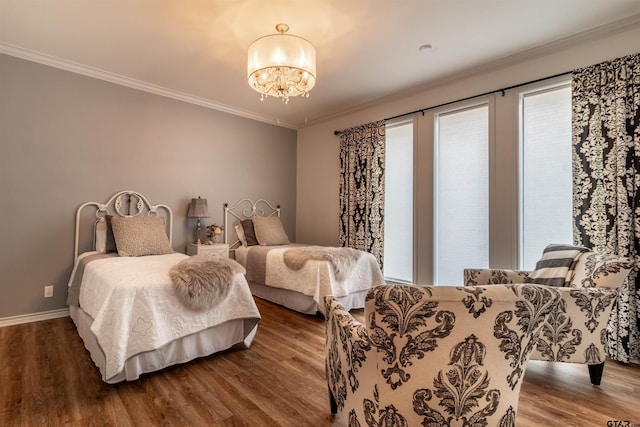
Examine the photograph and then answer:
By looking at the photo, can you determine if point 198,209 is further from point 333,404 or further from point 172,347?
point 333,404

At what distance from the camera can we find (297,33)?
2.68m

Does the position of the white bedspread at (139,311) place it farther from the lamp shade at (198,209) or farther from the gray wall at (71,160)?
the lamp shade at (198,209)

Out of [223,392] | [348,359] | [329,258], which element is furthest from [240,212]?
[348,359]

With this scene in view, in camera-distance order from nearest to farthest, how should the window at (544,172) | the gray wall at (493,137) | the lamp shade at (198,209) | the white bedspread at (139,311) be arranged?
the white bedspread at (139,311)
the gray wall at (493,137)
the window at (544,172)
the lamp shade at (198,209)

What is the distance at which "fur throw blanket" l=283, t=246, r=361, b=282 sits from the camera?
131 inches

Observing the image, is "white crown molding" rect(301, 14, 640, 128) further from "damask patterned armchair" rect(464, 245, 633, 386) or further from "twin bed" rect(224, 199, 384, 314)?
"twin bed" rect(224, 199, 384, 314)

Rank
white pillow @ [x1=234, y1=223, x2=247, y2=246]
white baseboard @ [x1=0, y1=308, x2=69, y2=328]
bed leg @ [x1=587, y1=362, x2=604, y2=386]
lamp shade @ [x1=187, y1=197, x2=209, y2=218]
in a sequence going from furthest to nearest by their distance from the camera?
white pillow @ [x1=234, y1=223, x2=247, y2=246] → lamp shade @ [x1=187, y1=197, x2=209, y2=218] → white baseboard @ [x1=0, y1=308, x2=69, y2=328] → bed leg @ [x1=587, y1=362, x2=604, y2=386]

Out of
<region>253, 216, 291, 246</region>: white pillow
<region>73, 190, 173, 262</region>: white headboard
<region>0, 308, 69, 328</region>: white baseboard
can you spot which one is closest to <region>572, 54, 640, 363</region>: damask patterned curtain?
<region>253, 216, 291, 246</region>: white pillow

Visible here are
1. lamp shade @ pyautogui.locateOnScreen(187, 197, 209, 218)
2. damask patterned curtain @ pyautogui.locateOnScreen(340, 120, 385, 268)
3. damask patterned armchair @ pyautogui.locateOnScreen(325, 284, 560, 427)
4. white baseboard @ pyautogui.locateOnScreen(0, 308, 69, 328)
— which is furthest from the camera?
damask patterned curtain @ pyautogui.locateOnScreen(340, 120, 385, 268)

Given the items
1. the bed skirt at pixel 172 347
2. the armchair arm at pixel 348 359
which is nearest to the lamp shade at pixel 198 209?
the bed skirt at pixel 172 347

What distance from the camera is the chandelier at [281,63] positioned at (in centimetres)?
226

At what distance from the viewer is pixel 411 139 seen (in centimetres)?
403

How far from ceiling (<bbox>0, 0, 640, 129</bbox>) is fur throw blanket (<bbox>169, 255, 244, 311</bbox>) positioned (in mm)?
2005

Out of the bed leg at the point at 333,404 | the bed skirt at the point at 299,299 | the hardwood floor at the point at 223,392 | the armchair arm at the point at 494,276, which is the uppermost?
the armchair arm at the point at 494,276
